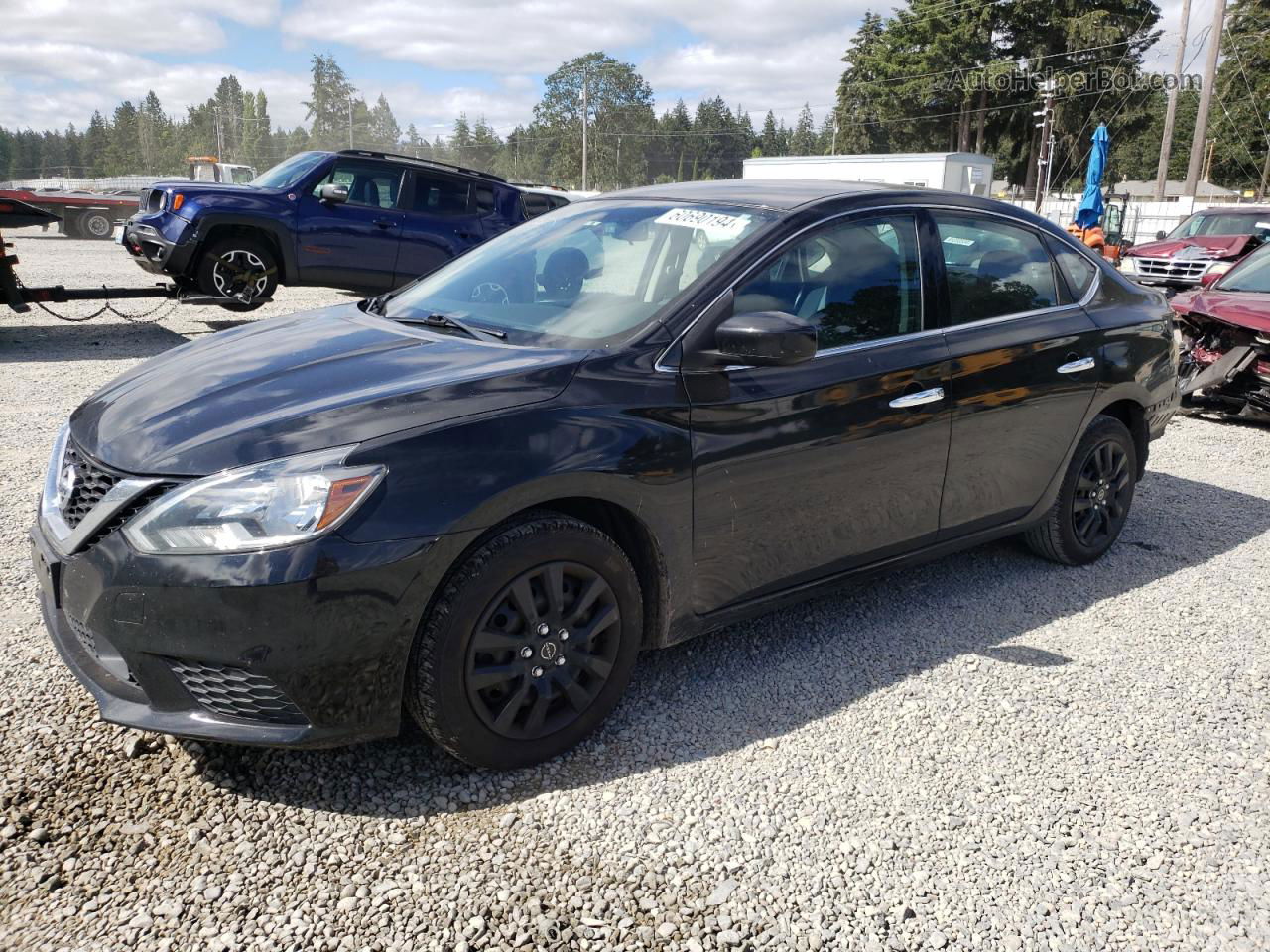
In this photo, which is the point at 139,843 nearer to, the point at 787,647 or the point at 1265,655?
the point at 787,647

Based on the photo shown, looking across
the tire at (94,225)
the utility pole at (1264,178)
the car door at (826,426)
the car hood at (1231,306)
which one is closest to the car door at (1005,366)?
the car door at (826,426)

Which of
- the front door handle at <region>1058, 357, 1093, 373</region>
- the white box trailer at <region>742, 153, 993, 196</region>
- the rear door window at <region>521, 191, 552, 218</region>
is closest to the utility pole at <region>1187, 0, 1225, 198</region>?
the white box trailer at <region>742, 153, 993, 196</region>

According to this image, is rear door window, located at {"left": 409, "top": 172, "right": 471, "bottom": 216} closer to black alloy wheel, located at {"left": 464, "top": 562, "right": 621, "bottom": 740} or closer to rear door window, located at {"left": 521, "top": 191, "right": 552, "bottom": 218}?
rear door window, located at {"left": 521, "top": 191, "right": 552, "bottom": 218}

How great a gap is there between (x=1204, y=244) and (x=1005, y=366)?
1623 centimetres

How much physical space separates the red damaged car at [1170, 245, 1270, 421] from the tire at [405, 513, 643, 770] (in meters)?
6.48

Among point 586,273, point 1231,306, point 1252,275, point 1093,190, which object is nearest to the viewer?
point 586,273

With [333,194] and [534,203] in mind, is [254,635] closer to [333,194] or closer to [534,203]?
[333,194]

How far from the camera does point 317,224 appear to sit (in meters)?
11.0

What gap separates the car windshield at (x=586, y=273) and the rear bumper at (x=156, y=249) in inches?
289

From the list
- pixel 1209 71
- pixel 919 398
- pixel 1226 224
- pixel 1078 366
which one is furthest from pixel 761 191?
pixel 1209 71

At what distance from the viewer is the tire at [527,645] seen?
270 centimetres

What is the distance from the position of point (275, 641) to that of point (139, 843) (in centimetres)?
70

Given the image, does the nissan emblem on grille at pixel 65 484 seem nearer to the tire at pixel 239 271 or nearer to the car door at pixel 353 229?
the tire at pixel 239 271

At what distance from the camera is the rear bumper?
10367 mm
